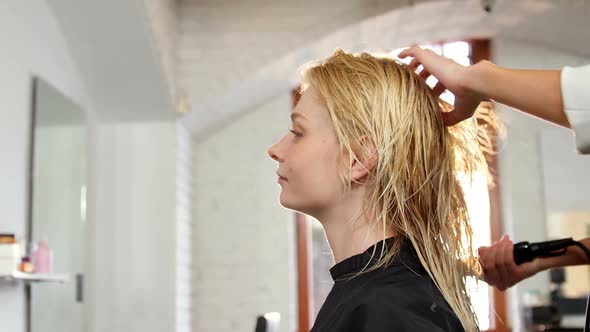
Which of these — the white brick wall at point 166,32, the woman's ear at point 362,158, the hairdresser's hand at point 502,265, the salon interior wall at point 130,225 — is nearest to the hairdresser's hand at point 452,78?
the woman's ear at point 362,158

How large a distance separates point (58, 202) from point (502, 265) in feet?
10.7

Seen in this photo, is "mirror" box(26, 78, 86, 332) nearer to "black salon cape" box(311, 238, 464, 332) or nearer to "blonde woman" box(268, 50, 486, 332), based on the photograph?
"blonde woman" box(268, 50, 486, 332)

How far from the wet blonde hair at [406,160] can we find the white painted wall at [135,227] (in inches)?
165

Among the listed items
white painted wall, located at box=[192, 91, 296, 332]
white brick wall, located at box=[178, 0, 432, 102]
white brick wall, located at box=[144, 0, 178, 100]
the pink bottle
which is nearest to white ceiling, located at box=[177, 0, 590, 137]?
white brick wall, located at box=[178, 0, 432, 102]

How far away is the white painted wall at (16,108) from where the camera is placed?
381 centimetres

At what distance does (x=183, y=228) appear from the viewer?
5715mm

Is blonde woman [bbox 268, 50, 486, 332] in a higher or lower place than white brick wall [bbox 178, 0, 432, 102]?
lower

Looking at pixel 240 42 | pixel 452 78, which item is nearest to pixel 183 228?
pixel 240 42

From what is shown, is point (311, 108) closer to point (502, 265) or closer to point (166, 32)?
point (502, 265)

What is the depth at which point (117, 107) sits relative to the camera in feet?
17.7

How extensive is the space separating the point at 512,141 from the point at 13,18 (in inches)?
147

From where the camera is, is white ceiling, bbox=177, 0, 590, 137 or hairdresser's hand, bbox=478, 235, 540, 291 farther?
white ceiling, bbox=177, 0, 590, 137

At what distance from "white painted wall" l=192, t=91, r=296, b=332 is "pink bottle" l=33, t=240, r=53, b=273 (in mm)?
2149

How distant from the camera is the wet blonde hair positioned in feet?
4.36
